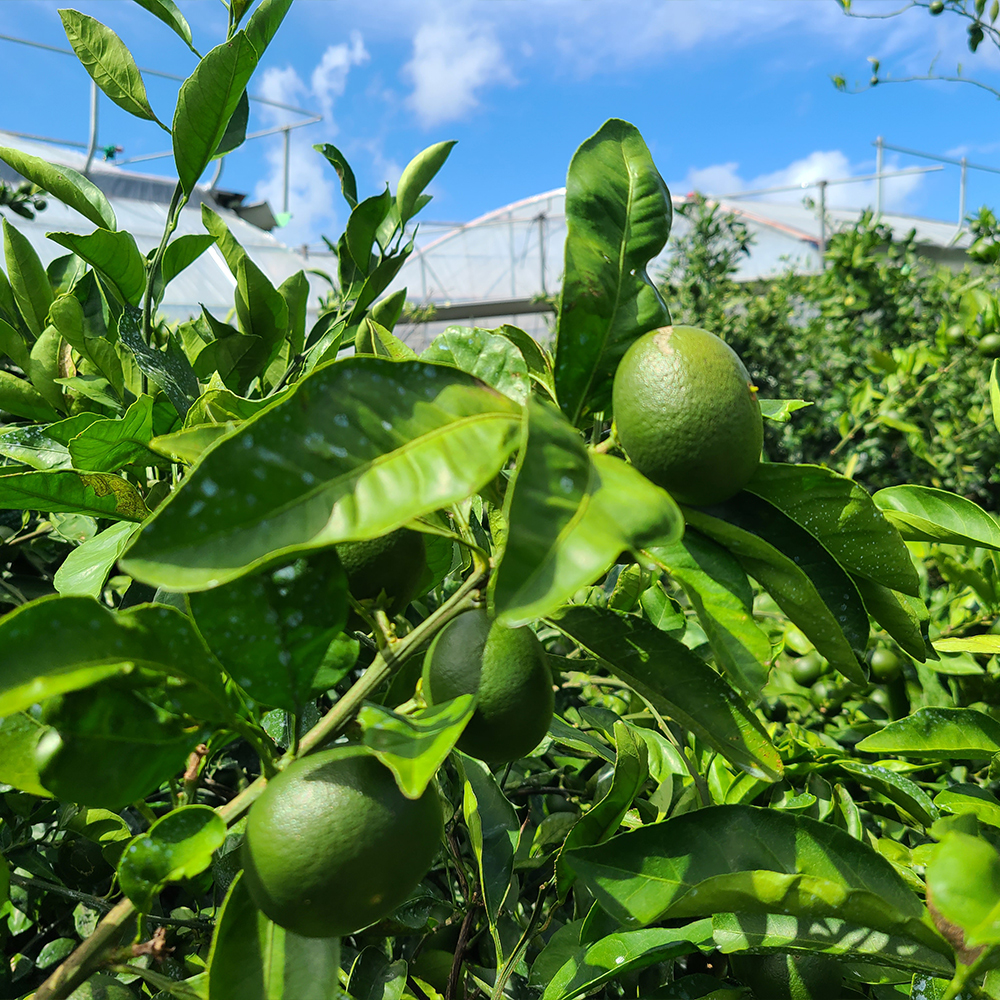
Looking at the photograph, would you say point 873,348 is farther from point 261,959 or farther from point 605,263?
point 261,959

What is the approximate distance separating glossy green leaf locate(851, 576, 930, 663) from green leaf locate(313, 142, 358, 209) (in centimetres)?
68

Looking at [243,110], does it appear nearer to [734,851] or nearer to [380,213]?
[380,213]

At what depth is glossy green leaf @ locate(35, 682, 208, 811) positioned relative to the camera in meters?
0.40

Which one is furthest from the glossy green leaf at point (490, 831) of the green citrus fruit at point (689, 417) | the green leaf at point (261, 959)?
the green citrus fruit at point (689, 417)

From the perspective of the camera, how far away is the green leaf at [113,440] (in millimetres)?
599

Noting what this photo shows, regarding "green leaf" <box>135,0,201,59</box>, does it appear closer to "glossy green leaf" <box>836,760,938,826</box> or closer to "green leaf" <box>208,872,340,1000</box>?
"green leaf" <box>208,872,340,1000</box>

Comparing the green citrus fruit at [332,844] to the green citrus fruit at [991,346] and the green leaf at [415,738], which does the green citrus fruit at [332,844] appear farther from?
the green citrus fruit at [991,346]

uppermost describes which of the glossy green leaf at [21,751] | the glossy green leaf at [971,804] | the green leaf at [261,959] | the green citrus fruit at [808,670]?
the glossy green leaf at [21,751]

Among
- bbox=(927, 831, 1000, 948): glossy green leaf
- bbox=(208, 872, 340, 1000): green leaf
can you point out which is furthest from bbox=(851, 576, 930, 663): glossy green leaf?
bbox=(208, 872, 340, 1000): green leaf

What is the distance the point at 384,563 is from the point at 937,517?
1.33 ft

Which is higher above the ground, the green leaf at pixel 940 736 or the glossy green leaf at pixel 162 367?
the glossy green leaf at pixel 162 367

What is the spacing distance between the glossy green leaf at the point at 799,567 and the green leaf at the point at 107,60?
2.19 feet

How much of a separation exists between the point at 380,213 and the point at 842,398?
3825 millimetres

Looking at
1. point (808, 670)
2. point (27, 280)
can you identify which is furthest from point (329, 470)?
point (808, 670)
